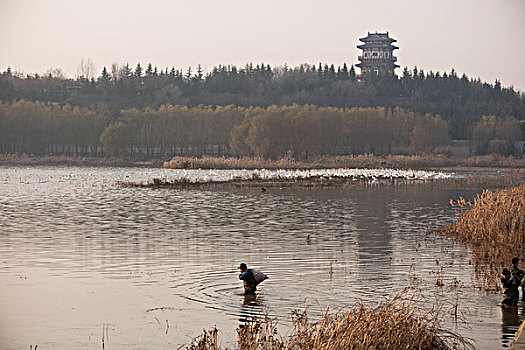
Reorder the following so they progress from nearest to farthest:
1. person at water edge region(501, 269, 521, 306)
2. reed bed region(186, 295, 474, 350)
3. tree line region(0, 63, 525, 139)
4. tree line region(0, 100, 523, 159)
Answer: reed bed region(186, 295, 474, 350) → person at water edge region(501, 269, 521, 306) → tree line region(0, 100, 523, 159) → tree line region(0, 63, 525, 139)

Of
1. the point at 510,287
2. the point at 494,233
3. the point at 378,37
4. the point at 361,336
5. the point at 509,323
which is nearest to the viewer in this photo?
the point at 361,336

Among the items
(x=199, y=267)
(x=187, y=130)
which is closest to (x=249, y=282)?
(x=199, y=267)

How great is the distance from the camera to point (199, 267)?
16.3 m

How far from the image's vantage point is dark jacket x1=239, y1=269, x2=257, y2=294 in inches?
512

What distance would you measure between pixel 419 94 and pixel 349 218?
4474 inches

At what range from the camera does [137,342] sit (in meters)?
10.4

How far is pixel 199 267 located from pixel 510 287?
6739 mm

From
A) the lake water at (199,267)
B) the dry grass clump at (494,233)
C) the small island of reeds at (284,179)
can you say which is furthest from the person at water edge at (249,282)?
the small island of reeds at (284,179)

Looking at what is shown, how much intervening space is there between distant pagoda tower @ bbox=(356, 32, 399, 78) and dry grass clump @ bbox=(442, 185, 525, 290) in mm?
126960

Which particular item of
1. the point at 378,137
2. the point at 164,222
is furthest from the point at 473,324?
the point at 378,137

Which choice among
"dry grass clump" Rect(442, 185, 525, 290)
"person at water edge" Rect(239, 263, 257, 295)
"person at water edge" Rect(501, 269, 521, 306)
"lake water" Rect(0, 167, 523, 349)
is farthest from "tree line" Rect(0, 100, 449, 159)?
"person at water edge" Rect(501, 269, 521, 306)

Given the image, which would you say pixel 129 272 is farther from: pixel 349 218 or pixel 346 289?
pixel 349 218

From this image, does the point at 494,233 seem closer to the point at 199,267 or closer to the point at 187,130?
the point at 199,267

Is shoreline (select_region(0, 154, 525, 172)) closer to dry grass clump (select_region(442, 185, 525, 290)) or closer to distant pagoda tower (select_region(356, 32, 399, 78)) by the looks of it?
dry grass clump (select_region(442, 185, 525, 290))
